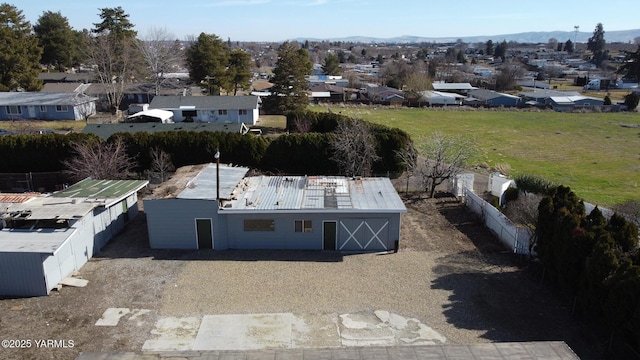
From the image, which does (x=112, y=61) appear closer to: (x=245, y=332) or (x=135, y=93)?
(x=135, y=93)

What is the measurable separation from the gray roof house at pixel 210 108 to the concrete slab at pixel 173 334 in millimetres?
33889

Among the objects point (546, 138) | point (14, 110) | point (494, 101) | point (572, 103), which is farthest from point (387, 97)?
point (14, 110)

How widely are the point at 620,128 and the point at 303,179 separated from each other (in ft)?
159

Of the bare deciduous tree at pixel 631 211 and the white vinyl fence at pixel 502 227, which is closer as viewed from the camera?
the white vinyl fence at pixel 502 227

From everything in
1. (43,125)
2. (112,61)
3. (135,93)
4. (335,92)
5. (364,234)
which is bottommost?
(364,234)

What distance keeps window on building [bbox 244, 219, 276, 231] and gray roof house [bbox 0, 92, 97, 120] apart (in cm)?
3484

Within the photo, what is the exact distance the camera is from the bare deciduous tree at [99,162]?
80.9 feet

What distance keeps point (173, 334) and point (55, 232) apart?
6.67 meters

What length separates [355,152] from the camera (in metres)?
27.5

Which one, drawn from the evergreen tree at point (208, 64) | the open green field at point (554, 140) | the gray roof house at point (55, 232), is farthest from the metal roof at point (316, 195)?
the evergreen tree at point (208, 64)

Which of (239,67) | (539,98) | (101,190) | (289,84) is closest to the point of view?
(101,190)

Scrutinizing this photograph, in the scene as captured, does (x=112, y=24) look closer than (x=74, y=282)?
No

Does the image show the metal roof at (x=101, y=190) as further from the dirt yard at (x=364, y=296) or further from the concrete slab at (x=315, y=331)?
the concrete slab at (x=315, y=331)

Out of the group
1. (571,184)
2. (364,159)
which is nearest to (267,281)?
(364,159)
